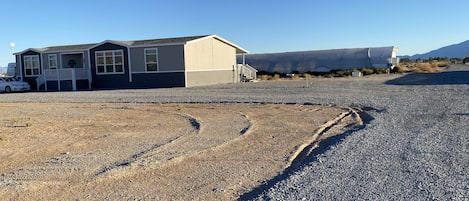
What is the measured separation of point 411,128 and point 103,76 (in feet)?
A: 86.5

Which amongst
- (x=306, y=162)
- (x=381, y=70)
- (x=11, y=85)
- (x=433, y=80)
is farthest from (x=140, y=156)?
(x=381, y=70)

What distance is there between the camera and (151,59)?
3059 cm

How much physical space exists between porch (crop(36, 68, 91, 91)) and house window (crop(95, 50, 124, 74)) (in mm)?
1257

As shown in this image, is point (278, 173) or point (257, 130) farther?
point (257, 130)

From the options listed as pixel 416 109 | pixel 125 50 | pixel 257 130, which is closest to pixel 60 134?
pixel 257 130

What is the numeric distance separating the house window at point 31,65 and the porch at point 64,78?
→ 80.0 inches

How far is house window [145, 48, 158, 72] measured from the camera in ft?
99.9

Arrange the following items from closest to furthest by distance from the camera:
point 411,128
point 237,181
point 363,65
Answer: point 237,181 → point 411,128 → point 363,65

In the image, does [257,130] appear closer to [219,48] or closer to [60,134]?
[60,134]

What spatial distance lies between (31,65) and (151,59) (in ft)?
38.0

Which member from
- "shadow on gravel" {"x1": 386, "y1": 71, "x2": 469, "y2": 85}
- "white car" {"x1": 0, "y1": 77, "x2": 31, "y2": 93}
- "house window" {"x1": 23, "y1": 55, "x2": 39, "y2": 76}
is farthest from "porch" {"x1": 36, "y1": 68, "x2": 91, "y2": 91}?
"shadow on gravel" {"x1": 386, "y1": 71, "x2": 469, "y2": 85}

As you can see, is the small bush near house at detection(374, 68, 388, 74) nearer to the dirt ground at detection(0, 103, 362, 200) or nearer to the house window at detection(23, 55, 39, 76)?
the house window at detection(23, 55, 39, 76)

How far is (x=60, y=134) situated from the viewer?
391 inches

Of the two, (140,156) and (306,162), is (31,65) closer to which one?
(140,156)
